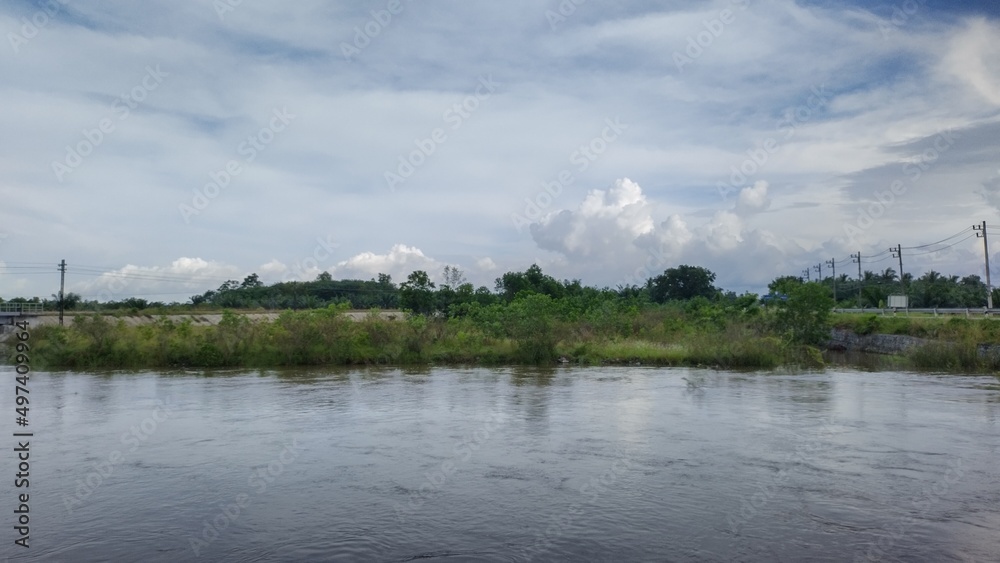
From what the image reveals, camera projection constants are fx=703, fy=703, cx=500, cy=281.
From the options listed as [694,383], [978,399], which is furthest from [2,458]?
[978,399]

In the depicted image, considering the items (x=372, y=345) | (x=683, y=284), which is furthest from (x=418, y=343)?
(x=683, y=284)

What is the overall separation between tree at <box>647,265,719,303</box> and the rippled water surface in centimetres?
5947

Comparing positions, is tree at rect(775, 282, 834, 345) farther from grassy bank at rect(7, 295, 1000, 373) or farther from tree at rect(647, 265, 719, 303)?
tree at rect(647, 265, 719, 303)

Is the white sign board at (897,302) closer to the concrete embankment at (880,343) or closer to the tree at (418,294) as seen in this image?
the concrete embankment at (880,343)

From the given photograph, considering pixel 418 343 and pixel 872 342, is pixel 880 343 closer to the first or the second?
pixel 872 342

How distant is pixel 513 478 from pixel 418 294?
115 ft

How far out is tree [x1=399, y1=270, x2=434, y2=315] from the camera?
143 feet

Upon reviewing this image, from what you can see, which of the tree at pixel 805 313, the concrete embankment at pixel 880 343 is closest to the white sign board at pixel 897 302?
the concrete embankment at pixel 880 343

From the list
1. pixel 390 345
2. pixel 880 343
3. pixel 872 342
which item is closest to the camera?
pixel 390 345

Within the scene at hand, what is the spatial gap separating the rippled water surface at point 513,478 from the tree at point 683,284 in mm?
59465

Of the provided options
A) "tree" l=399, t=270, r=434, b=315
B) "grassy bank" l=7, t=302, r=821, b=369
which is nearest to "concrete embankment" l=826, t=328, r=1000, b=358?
"grassy bank" l=7, t=302, r=821, b=369

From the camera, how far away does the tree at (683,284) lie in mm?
76188

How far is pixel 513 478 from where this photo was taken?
925 cm

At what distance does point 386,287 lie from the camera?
83250 mm
